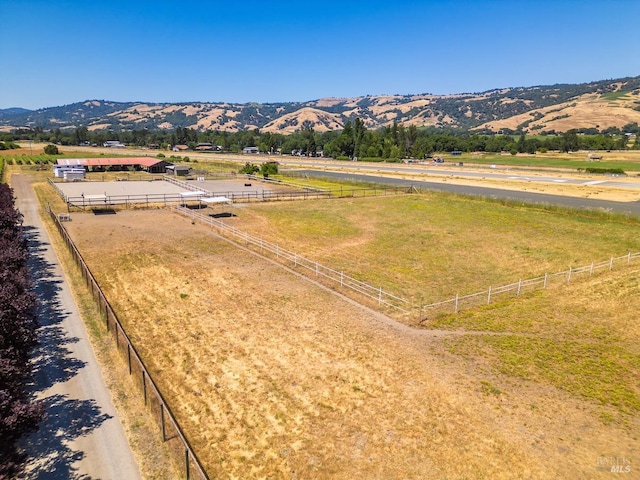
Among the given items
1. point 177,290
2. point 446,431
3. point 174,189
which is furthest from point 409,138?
point 446,431

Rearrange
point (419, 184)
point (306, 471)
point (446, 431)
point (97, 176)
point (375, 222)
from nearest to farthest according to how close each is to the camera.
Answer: point (306, 471)
point (446, 431)
point (375, 222)
point (419, 184)
point (97, 176)

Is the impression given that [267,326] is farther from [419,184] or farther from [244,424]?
[419,184]

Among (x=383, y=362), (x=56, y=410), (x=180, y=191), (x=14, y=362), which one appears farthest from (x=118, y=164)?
(x=383, y=362)

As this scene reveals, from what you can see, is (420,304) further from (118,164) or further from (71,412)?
(118,164)

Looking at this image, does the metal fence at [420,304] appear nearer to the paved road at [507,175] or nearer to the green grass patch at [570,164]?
the paved road at [507,175]

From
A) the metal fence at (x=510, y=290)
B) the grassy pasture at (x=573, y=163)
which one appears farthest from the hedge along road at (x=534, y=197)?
the grassy pasture at (x=573, y=163)

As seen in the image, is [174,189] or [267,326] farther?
[174,189]
